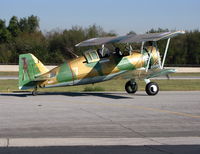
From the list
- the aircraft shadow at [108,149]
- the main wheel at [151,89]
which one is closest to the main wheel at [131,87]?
the main wheel at [151,89]

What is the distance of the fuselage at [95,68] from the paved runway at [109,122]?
1.34 meters

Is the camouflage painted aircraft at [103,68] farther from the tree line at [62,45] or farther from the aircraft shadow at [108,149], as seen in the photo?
the tree line at [62,45]

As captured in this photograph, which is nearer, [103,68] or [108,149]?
[108,149]

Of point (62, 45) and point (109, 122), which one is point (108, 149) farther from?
point (62, 45)

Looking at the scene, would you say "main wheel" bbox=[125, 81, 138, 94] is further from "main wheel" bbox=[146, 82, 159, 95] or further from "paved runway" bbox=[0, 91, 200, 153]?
"paved runway" bbox=[0, 91, 200, 153]

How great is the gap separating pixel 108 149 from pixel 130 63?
14.1 m

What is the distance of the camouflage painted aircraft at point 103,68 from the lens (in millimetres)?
21766

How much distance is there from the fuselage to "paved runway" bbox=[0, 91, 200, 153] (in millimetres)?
1337

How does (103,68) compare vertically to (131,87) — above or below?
above

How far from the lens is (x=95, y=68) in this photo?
22.9 meters

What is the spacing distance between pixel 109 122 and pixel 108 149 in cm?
433

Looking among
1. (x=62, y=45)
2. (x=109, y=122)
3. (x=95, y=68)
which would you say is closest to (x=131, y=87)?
(x=95, y=68)

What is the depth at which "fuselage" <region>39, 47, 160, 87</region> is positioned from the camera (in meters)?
22.1

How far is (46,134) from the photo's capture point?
40.2ft
